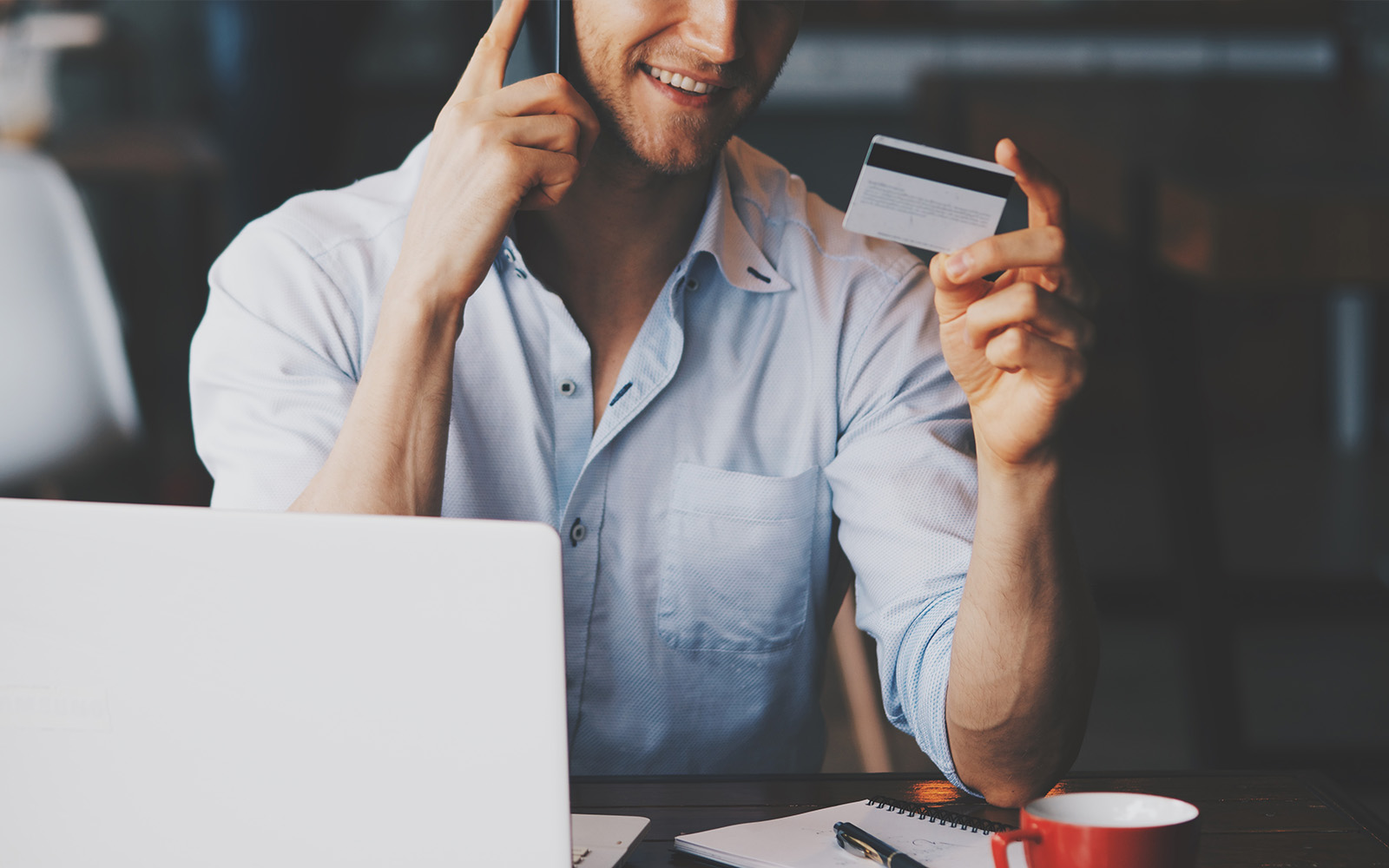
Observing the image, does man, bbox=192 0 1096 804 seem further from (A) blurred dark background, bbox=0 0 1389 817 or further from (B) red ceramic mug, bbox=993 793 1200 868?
(A) blurred dark background, bbox=0 0 1389 817

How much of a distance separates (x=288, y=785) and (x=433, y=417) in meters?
0.45

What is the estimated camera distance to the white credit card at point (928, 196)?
36.1 inches

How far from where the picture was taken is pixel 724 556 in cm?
119

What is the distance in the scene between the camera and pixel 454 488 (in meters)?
1.17

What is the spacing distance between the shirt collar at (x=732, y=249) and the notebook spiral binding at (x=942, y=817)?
522mm

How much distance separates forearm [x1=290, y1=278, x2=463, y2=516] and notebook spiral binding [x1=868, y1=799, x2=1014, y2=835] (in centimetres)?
41

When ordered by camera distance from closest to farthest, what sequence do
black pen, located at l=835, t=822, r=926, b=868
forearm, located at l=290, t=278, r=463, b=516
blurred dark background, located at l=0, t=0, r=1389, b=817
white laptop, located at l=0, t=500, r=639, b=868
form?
white laptop, located at l=0, t=500, r=639, b=868 → black pen, located at l=835, t=822, r=926, b=868 → forearm, located at l=290, t=278, r=463, b=516 → blurred dark background, located at l=0, t=0, r=1389, b=817

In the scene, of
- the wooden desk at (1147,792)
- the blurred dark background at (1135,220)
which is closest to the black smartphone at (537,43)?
the wooden desk at (1147,792)

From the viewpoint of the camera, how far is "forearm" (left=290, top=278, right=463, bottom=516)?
3.33 feet

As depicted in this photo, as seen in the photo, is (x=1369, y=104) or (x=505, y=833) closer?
(x=505, y=833)

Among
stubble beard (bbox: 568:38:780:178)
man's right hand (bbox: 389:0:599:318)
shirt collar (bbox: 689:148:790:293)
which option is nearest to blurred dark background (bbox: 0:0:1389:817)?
shirt collar (bbox: 689:148:790:293)

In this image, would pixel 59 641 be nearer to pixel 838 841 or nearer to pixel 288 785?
pixel 288 785

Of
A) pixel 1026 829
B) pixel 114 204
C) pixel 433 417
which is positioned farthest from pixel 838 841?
pixel 114 204

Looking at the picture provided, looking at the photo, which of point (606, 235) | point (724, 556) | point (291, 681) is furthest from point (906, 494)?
point (291, 681)
